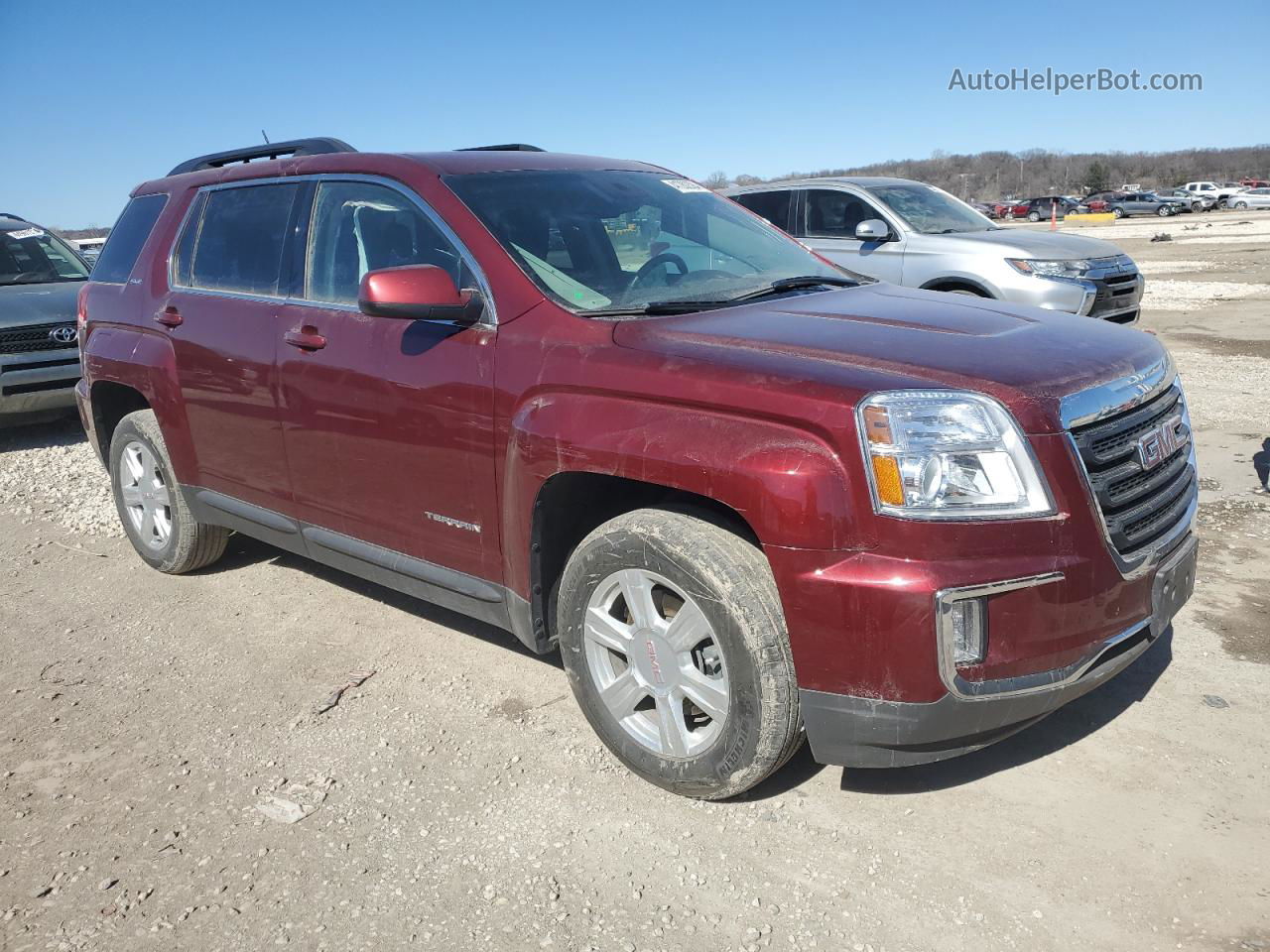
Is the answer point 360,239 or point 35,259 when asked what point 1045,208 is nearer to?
point 35,259

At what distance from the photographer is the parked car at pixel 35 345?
27.7 feet

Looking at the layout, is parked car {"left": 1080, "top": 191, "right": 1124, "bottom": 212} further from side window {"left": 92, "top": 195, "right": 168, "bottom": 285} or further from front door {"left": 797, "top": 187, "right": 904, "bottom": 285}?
side window {"left": 92, "top": 195, "right": 168, "bottom": 285}

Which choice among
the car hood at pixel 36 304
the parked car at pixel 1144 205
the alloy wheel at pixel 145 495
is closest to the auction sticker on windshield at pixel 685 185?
the alloy wheel at pixel 145 495

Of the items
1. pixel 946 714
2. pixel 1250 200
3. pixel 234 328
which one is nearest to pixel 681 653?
pixel 946 714

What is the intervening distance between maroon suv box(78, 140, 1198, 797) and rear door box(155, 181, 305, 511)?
0.02 metres

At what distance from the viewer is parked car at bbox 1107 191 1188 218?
5900 centimetres

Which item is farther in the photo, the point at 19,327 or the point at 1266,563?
the point at 19,327

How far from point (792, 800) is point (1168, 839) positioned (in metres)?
1.01

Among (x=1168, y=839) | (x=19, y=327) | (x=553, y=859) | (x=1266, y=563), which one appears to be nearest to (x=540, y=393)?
(x=553, y=859)

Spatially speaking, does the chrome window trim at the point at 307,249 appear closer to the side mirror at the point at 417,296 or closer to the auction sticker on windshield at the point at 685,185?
the side mirror at the point at 417,296

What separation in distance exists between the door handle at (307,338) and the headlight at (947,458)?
7.19 feet

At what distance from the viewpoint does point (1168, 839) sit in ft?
9.06

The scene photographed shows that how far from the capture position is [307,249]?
402 centimetres

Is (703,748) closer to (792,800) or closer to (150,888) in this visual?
(792,800)
